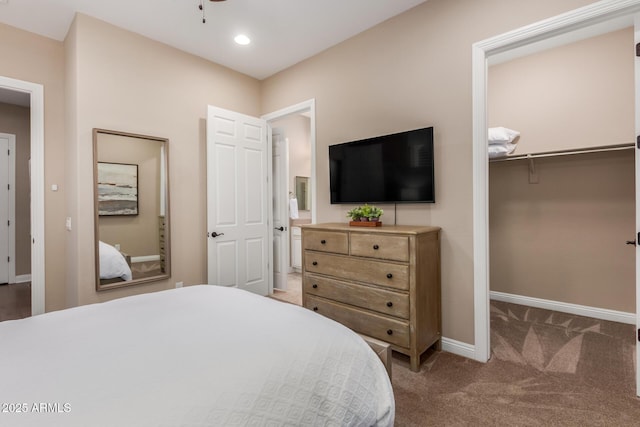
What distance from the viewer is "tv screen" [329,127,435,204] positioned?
8.37 ft

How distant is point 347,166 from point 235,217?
1495 mm

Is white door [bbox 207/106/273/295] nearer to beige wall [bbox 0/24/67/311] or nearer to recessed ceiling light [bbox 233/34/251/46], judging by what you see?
recessed ceiling light [bbox 233/34/251/46]

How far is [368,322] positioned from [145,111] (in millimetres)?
2918

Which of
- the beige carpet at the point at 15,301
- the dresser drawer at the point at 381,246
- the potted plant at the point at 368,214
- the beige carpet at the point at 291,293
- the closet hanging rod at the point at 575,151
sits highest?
the closet hanging rod at the point at 575,151

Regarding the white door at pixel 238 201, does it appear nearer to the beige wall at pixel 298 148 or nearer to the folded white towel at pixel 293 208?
the folded white towel at pixel 293 208

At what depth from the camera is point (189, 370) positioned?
0.95 meters

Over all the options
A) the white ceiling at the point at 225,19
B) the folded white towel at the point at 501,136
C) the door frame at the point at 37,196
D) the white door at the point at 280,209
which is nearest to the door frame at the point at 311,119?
the white door at the point at 280,209

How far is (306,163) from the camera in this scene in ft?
19.6

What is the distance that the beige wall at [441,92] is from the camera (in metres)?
2.36

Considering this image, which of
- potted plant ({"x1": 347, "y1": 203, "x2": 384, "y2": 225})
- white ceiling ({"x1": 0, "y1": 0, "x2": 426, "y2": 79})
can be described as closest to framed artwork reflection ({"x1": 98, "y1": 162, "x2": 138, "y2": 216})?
white ceiling ({"x1": 0, "y1": 0, "x2": 426, "y2": 79})

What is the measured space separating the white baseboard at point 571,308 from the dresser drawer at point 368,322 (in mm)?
2165

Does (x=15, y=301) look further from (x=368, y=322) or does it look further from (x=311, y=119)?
(x=368, y=322)

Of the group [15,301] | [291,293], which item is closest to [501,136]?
[291,293]

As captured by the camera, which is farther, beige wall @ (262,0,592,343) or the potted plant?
the potted plant
